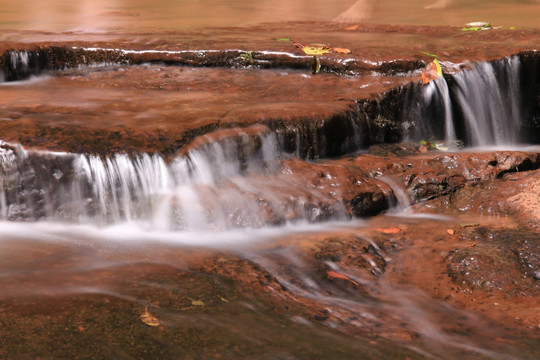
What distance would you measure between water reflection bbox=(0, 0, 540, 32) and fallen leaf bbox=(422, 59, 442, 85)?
3028mm

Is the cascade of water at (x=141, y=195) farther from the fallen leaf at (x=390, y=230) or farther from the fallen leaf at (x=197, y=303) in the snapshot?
the fallen leaf at (x=197, y=303)

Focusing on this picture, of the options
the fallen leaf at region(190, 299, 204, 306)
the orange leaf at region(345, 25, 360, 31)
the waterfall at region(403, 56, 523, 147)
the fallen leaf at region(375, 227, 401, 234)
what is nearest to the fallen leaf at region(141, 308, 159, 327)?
the fallen leaf at region(190, 299, 204, 306)

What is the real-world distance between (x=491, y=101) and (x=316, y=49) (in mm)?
1798

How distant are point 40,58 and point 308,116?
10.3ft

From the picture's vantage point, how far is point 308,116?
5.68 metres

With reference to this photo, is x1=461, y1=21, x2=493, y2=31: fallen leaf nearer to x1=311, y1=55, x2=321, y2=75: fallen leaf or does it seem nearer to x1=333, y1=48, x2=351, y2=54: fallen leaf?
x1=333, y1=48, x2=351, y2=54: fallen leaf

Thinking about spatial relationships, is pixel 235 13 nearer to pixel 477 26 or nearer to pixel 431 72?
pixel 477 26

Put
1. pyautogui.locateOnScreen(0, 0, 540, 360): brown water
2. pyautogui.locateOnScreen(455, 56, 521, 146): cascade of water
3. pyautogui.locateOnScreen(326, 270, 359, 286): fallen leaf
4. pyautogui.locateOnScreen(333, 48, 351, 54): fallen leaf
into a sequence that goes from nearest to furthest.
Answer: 1. pyautogui.locateOnScreen(0, 0, 540, 360): brown water
2. pyautogui.locateOnScreen(326, 270, 359, 286): fallen leaf
3. pyautogui.locateOnScreen(455, 56, 521, 146): cascade of water
4. pyautogui.locateOnScreen(333, 48, 351, 54): fallen leaf

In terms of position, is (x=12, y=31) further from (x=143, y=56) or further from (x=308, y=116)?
(x=308, y=116)

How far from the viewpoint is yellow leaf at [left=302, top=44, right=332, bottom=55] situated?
721cm

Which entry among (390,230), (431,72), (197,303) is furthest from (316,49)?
(197,303)

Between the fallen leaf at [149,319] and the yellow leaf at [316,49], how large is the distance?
174 inches

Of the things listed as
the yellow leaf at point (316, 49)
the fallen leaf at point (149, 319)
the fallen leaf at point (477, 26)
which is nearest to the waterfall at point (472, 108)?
the yellow leaf at point (316, 49)

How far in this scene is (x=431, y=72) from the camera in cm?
678
